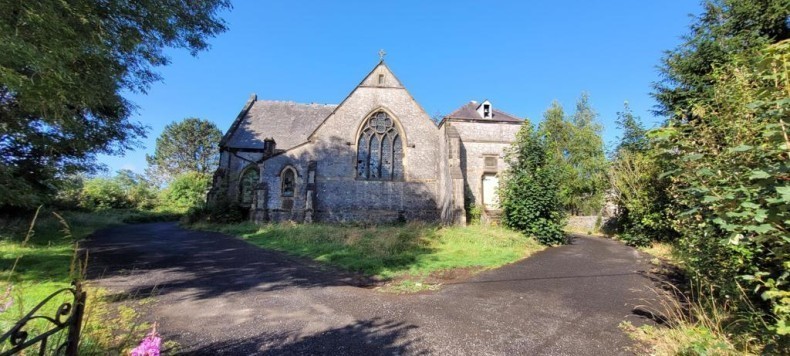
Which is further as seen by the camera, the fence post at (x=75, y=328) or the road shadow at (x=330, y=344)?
the road shadow at (x=330, y=344)

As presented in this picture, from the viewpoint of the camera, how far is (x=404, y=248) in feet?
42.0

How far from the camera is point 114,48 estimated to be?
691cm

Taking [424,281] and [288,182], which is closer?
[424,281]

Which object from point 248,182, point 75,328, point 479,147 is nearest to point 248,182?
point 248,182

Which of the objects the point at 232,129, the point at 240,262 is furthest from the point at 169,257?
the point at 232,129

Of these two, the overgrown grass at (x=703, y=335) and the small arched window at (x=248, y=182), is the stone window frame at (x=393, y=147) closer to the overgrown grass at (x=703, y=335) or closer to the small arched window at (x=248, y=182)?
the small arched window at (x=248, y=182)

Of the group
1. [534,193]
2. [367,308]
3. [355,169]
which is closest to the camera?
[367,308]

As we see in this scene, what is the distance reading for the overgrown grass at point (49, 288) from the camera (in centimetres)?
376

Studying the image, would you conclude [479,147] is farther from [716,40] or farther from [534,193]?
[716,40]

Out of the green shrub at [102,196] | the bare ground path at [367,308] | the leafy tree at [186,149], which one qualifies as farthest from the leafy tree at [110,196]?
the bare ground path at [367,308]

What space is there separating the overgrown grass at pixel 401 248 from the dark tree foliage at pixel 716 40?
7.71m

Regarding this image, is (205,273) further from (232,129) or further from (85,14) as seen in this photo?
(232,129)

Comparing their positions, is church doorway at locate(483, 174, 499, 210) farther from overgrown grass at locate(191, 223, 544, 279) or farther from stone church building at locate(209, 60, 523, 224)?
overgrown grass at locate(191, 223, 544, 279)

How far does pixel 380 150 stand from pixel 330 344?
61.1 ft
